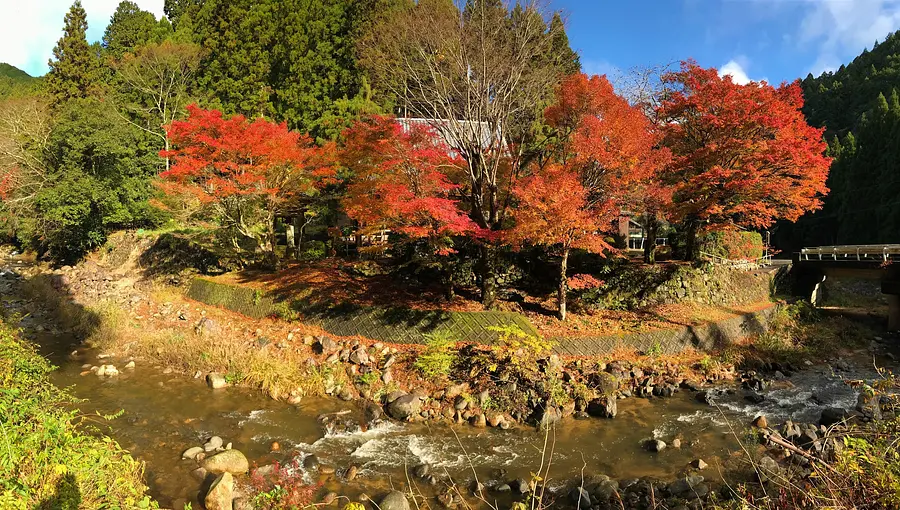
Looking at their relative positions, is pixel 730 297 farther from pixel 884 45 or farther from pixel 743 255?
pixel 884 45

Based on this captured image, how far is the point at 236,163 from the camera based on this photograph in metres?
18.1

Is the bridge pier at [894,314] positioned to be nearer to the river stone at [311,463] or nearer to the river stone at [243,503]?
the river stone at [311,463]

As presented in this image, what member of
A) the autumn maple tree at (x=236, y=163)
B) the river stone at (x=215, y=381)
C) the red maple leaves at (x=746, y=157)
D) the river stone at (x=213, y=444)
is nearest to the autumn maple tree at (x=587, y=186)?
the red maple leaves at (x=746, y=157)

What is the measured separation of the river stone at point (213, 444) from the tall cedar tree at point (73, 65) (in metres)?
37.1

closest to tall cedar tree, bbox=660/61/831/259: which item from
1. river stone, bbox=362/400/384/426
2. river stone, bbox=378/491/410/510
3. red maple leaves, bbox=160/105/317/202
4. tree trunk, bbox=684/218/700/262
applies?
tree trunk, bbox=684/218/700/262

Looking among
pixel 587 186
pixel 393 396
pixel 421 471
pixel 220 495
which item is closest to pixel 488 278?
pixel 587 186

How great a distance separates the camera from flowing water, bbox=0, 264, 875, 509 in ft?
28.4

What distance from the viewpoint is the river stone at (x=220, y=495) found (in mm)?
7188

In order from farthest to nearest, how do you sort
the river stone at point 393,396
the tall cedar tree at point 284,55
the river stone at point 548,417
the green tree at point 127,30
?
the green tree at point 127,30, the tall cedar tree at point 284,55, the river stone at point 393,396, the river stone at point 548,417

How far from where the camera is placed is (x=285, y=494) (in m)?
7.39

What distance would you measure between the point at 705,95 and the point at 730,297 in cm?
806

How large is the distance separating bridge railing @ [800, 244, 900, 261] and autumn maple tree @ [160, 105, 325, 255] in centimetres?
2251

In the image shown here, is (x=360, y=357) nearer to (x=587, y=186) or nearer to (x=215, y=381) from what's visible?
(x=215, y=381)

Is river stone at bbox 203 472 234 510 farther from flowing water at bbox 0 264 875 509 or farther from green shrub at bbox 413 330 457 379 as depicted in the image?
green shrub at bbox 413 330 457 379
